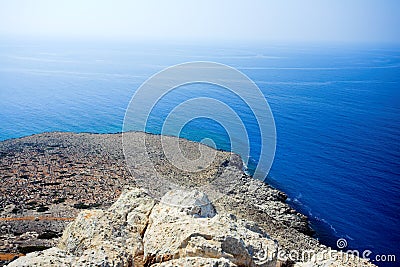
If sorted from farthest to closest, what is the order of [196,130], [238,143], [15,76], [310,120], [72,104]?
[15,76] < [72,104] < [310,120] < [196,130] < [238,143]

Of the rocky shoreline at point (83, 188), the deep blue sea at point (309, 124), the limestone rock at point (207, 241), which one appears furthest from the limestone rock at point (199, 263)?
the deep blue sea at point (309, 124)

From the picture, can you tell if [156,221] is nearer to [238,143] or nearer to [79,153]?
[79,153]

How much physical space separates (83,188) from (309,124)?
198 feet

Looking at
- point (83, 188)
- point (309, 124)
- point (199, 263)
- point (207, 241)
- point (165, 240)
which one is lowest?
point (83, 188)

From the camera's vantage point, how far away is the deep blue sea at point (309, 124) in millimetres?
44938

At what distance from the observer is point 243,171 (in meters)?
56.0

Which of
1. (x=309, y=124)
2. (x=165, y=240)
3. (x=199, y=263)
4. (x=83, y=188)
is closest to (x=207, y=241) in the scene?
(x=165, y=240)

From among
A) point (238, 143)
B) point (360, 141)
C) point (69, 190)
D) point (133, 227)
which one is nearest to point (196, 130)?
point (238, 143)

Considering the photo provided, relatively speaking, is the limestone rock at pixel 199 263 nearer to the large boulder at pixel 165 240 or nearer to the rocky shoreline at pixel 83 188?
the large boulder at pixel 165 240

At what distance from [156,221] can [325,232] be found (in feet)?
111

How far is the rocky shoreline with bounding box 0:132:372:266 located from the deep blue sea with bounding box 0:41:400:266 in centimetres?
498

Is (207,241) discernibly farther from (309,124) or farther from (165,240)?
(309,124)

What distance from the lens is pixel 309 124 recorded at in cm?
8631

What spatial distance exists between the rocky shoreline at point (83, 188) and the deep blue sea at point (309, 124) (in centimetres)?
498
